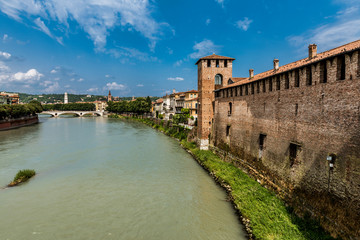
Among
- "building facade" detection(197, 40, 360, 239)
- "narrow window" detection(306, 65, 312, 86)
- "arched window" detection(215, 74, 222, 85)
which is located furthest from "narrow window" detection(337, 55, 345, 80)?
"arched window" detection(215, 74, 222, 85)

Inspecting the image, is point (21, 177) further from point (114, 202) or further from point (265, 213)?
point (265, 213)

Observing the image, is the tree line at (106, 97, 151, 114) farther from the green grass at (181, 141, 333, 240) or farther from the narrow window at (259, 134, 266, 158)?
the narrow window at (259, 134, 266, 158)

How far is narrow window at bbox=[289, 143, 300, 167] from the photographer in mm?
9552

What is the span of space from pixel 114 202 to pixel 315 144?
10.1 metres

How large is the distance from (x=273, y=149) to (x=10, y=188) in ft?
52.6

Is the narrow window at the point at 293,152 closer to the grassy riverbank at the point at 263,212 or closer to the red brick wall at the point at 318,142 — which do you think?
the red brick wall at the point at 318,142

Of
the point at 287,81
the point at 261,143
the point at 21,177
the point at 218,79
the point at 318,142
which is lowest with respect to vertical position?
the point at 21,177

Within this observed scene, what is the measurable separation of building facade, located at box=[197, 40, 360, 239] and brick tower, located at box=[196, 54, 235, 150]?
662cm

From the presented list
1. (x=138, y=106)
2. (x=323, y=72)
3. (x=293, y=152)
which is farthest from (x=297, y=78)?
(x=138, y=106)

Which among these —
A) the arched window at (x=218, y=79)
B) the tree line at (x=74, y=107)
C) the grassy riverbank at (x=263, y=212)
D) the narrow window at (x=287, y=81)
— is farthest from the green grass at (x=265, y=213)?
the tree line at (x=74, y=107)

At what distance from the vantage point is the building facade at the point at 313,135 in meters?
6.85

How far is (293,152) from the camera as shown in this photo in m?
9.81

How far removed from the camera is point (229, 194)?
12102 millimetres

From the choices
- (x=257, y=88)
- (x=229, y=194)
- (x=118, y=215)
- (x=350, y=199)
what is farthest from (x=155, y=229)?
(x=257, y=88)
